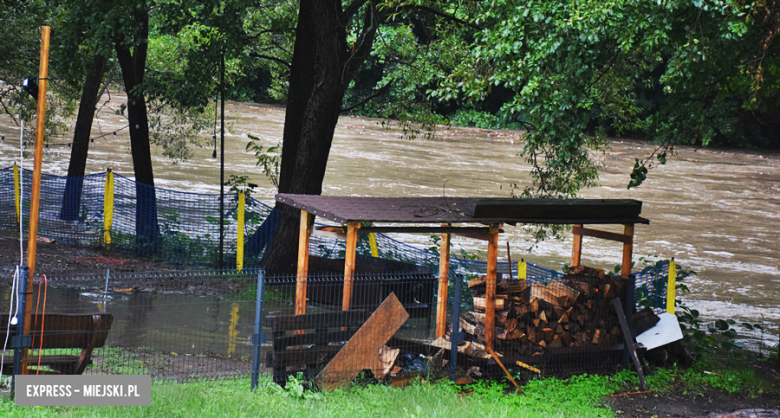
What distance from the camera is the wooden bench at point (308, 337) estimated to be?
22.9ft

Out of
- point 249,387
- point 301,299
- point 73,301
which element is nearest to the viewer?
point 249,387

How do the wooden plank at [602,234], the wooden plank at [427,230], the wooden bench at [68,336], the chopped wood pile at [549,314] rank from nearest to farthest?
1. the wooden bench at [68,336]
2. the wooden plank at [427,230]
3. the chopped wood pile at [549,314]
4. the wooden plank at [602,234]

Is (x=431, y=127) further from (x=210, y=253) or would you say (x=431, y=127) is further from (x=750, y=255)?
(x=750, y=255)

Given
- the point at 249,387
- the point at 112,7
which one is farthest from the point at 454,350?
the point at 112,7

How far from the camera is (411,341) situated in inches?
310

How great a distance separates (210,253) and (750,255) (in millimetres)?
15227

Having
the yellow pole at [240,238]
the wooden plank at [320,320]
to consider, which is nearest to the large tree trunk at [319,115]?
the yellow pole at [240,238]

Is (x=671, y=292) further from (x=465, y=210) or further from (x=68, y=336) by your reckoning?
(x=68, y=336)

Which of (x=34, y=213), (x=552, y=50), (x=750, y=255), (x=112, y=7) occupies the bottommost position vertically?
(x=750, y=255)

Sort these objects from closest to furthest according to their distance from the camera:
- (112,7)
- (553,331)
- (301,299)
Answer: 1. (301,299)
2. (553,331)
3. (112,7)

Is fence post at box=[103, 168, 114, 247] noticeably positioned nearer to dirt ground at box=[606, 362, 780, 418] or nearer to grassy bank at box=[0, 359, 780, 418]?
grassy bank at box=[0, 359, 780, 418]

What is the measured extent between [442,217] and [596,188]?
26352 mm

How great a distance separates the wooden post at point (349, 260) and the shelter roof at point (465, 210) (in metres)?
0.14

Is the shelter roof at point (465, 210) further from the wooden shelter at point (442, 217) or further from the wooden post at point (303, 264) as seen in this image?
the wooden post at point (303, 264)
